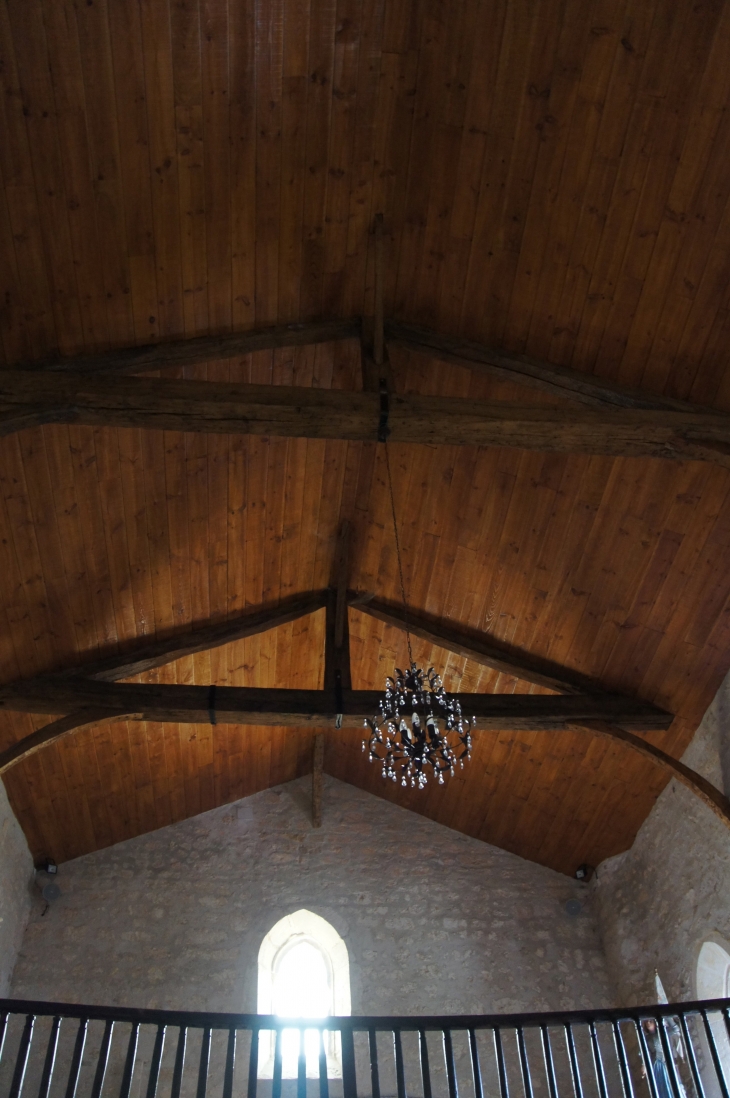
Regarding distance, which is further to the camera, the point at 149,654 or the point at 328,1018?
the point at 149,654

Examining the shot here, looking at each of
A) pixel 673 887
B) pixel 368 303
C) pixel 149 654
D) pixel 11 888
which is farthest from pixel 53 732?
pixel 673 887

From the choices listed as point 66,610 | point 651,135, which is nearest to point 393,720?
point 66,610

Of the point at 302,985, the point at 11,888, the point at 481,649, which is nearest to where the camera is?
the point at 481,649

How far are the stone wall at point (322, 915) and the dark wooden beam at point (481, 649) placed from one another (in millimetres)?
2383

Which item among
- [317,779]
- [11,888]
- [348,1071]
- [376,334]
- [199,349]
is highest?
[376,334]

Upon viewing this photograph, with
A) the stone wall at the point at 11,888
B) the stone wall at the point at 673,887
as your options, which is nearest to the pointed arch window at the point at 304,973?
the stone wall at the point at 11,888

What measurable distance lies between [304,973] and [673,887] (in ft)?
10.8

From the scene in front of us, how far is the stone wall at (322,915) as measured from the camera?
24.2 feet

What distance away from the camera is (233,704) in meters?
6.13

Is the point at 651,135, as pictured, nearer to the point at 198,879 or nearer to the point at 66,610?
the point at 66,610

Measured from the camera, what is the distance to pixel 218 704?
6121 mm

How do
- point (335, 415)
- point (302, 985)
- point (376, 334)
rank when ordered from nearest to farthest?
point (335, 415), point (376, 334), point (302, 985)

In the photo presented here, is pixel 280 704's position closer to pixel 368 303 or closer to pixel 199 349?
pixel 199 349

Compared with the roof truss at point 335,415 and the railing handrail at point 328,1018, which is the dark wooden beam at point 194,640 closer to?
the roof truss at point 335,415
